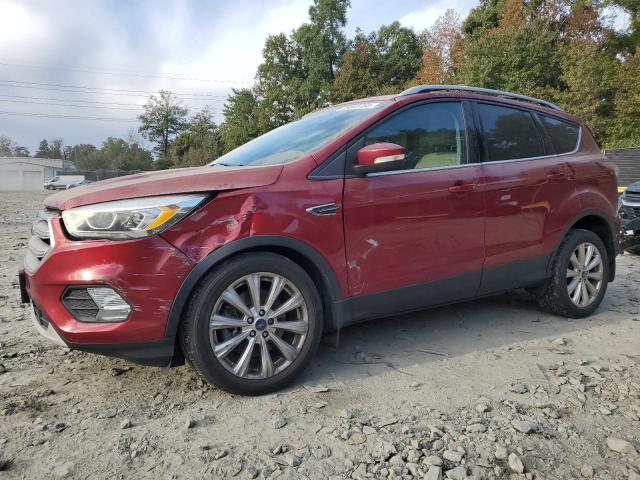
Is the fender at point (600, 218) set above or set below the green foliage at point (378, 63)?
below

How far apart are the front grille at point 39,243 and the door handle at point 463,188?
96.4 inches

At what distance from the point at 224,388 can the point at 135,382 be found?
628 millimetres

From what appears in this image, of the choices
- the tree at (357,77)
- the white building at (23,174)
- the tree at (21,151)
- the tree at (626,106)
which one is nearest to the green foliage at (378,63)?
the tree at (357,77)

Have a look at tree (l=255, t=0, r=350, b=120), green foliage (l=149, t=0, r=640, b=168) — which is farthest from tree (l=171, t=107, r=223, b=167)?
tree (l=255, t=0, r=350, b=120)

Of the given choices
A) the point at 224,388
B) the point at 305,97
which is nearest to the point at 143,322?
the point at 224,388

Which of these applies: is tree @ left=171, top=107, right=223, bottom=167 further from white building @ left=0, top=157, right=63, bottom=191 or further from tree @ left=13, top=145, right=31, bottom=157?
tree @ left=13, top=145, right=31, bottom=157

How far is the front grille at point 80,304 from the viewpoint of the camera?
2438 millimetres

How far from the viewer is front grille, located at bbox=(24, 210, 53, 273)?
259cm

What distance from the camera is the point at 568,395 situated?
2.74m

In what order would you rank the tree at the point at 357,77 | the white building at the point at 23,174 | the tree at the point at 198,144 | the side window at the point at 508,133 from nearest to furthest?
the side window at the point at 508,133, the tree at the point at 357,77, the tree at the point at 198,144, the white building at the point at 23,174

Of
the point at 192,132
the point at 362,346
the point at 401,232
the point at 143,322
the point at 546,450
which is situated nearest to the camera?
the point at 546,450

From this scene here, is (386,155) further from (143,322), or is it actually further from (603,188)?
(603,188)

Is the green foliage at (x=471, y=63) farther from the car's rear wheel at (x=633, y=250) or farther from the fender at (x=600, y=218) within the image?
the fender at (x=600, y=218)

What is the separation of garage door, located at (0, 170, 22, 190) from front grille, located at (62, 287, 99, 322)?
71328mm
